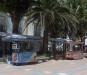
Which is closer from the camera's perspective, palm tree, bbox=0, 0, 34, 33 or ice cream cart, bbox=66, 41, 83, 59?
palm tree, bbox=0, 0, 34, 33

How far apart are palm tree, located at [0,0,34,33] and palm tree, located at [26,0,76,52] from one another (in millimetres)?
803

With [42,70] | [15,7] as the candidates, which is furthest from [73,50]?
[42,70]

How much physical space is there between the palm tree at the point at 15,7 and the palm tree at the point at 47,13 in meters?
0.80

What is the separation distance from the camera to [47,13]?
31.0 meters

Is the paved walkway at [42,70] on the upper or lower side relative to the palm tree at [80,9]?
Result: lower

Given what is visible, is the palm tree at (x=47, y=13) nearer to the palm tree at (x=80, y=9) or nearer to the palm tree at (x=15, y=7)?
the palm tree at (x=15, y=7)

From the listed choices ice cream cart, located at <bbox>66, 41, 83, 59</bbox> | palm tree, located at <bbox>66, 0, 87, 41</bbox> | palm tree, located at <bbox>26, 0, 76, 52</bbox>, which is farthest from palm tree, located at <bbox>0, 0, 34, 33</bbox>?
palm tree, located at <bbox>66, 0, 87, 41</bbox>

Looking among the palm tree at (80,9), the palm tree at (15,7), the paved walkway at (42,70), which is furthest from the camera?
the palm tree at (80,9)

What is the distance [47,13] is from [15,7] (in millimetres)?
3511

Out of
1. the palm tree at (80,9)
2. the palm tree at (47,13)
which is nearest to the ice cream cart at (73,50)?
the palm tree at (47,13)

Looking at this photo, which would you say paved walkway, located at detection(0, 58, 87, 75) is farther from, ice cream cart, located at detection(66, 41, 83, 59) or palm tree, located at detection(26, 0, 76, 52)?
ice cream cart, located at detection(66, 41, 83, 59)

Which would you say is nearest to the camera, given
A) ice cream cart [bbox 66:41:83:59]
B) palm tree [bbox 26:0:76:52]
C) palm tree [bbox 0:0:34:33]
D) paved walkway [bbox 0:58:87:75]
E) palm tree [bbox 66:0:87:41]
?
paved walkway [bbox 0:58:87:75]

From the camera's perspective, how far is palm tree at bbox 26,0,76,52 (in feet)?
102

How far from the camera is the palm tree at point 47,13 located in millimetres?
31016
